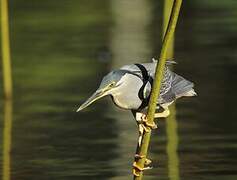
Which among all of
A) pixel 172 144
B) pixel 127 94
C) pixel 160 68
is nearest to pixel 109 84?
pixel 127 94

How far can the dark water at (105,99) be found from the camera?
28.7ft

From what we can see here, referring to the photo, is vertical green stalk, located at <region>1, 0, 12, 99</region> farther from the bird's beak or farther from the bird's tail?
the bird's beak

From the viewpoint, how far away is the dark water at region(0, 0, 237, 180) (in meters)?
8.74

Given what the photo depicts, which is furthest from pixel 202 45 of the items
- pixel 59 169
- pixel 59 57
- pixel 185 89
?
pixel 185 89

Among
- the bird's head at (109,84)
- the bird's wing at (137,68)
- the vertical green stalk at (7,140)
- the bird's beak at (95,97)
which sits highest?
the bird's wing at (137,68)

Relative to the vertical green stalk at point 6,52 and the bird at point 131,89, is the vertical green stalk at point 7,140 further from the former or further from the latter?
the bird at point 131,89

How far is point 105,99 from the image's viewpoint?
36.2 feet

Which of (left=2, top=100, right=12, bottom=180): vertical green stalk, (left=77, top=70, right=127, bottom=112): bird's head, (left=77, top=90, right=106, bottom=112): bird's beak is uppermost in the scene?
(left=77, top=70, right=127, bottom=112): bird's head

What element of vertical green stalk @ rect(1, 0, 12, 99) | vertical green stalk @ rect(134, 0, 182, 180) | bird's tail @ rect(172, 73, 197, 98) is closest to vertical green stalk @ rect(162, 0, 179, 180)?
vertical green stalk @ rect(1, 0, 12, 99)

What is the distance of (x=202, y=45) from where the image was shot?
1321 cm

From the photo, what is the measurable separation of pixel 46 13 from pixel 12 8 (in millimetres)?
486

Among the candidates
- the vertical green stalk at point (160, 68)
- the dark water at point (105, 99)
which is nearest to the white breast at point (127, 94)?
the vertical green stalk at point (160, 68)

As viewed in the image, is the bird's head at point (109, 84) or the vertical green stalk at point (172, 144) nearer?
the bird's head at point (109, 84)

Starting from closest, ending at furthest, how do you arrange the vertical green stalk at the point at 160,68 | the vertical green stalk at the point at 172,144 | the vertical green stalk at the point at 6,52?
the vertical green stalk at the point at 160,68 → the vertical green stalk at the point at 172,144 → the vertical green stalk at the point at 6,52
